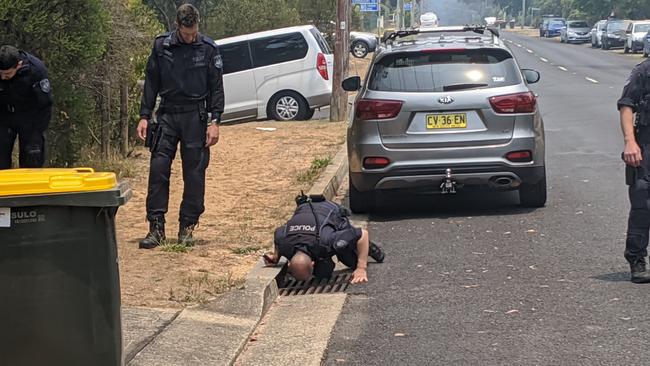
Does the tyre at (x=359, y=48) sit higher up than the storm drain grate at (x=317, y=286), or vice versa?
the storm drain grate at (x=317, y=286)

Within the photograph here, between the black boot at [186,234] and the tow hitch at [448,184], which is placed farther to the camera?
the tow hitch at [448,184]

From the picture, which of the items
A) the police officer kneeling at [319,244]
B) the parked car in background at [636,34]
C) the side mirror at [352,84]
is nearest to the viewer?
the police officer kneeling at [319,244]

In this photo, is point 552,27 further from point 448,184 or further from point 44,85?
point 44,85

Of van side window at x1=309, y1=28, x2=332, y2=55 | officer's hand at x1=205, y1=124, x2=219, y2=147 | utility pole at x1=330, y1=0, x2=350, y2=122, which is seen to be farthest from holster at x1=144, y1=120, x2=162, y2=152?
van side window at x1=309, y1=28, x2=332, y2=55

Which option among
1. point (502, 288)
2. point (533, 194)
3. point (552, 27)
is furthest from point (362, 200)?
point (552, 27)

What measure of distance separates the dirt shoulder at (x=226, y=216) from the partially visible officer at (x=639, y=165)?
262cm

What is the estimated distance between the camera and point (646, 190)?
22.6 ft

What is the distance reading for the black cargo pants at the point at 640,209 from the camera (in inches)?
270

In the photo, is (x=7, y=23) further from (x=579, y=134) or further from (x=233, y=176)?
(x=579, y=134)

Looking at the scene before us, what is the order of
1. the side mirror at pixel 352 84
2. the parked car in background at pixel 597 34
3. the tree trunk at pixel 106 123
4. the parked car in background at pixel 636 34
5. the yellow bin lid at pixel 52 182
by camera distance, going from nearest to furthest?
the yellow bin lid at pixel 52 182
the side mirror at pixel 352 84
the tree trunk at pixel 106 123
the parked car in background at pixel 636 34
the parked car in background at pixel 597 34

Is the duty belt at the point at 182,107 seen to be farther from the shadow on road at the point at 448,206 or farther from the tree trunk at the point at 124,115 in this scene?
the tree trunk at the point at 124,115

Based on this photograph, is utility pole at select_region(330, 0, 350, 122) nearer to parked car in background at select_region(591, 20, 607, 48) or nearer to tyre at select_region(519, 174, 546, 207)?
tyre at select_region(519, 174, 546, 207)

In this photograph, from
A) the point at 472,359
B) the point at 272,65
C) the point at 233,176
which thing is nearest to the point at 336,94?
the point at 272,65

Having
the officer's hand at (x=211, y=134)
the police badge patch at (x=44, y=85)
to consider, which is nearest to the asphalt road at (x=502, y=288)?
the officer's hand at (x=211, y=134)
